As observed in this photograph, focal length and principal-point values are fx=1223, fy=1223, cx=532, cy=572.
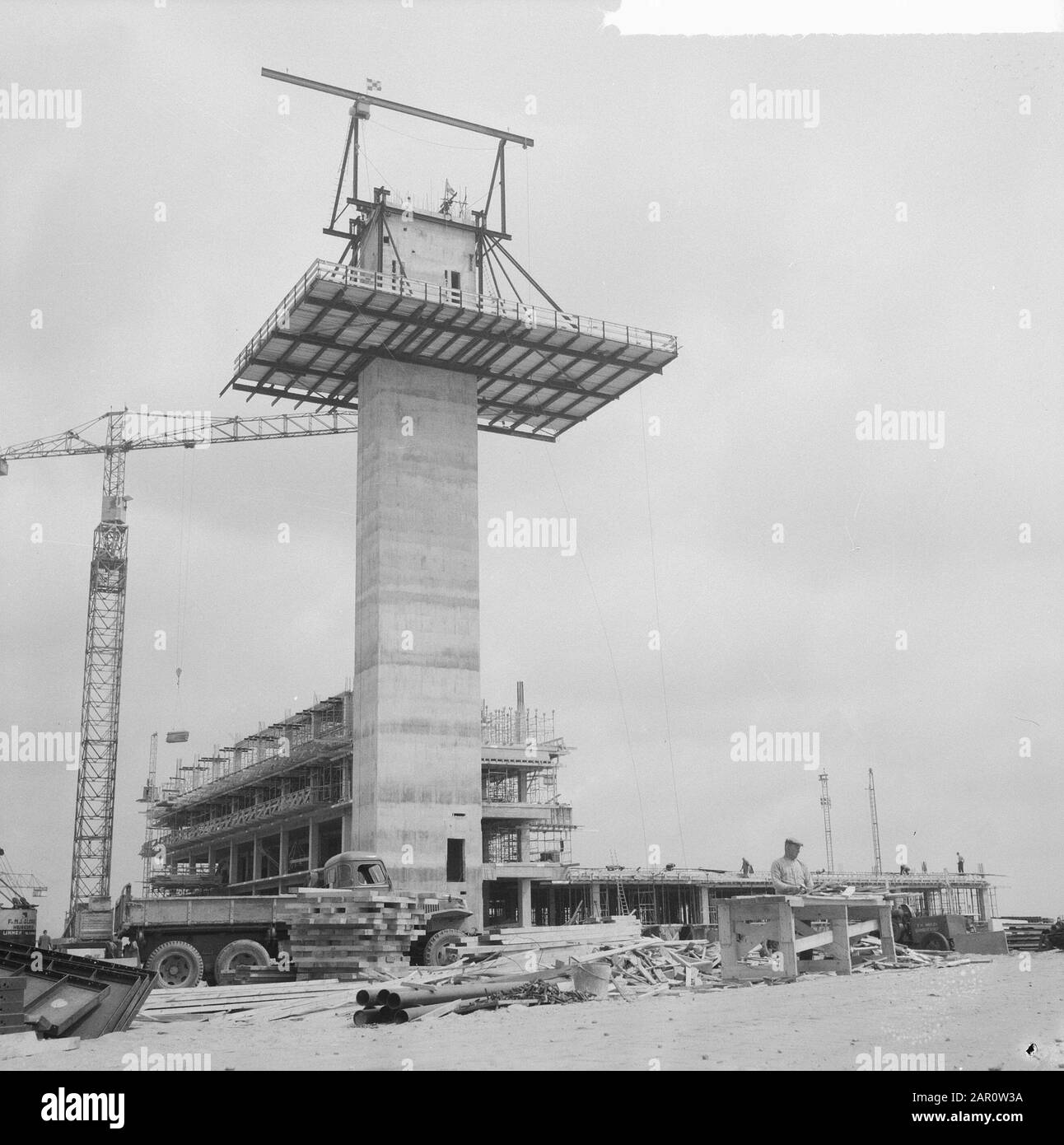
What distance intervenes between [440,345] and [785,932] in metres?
37.2

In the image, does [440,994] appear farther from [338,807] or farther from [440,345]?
[338,807]

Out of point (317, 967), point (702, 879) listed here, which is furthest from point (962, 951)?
point (702, 879)

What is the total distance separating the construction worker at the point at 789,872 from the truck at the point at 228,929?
1185 cm

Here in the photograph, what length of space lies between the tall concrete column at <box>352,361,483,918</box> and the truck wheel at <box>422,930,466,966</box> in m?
16.5

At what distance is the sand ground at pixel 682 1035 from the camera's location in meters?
10.8

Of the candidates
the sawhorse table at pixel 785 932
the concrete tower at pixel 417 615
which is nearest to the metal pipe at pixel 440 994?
the sawhorse table at pixel 785 932

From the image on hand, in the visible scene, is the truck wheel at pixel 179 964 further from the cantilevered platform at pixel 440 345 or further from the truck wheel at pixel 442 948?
the cantilevered platform at pixel 440 345

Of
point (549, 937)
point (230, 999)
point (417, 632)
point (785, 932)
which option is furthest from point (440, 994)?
point (417, 632)

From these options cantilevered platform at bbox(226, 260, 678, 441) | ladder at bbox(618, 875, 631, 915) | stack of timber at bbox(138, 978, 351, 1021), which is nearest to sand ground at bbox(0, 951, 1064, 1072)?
stack of timber at bbox(138, 978, 351, 1021)

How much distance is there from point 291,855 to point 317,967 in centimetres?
6210

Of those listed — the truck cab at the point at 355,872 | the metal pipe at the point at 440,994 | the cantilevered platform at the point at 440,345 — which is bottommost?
the metal pipe at the point at 440,994

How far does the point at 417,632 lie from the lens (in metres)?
50.3
